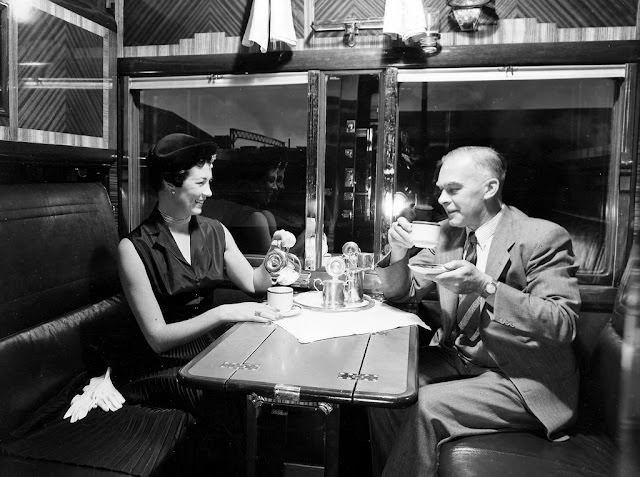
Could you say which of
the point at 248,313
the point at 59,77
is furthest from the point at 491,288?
the point at 59,77

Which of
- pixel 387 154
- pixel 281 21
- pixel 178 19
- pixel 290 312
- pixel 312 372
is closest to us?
pixel 312 372

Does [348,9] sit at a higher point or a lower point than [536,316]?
higher

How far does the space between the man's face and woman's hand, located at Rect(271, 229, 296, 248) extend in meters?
0.92

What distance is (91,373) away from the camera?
8.20 feet

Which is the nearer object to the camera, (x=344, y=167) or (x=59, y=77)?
(x=59, y=77)

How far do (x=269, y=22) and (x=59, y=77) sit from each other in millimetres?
1242

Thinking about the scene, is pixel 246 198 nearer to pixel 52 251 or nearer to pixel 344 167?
pixel 344 167

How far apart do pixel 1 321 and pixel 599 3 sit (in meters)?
3.33

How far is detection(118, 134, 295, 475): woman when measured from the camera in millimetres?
2314

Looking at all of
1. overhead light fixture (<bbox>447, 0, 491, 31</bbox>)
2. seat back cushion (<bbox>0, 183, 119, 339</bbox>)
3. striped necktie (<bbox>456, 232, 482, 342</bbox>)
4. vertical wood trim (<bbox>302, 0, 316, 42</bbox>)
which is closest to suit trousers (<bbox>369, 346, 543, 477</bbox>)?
striped necktie (<bbox>456, 232, 482, 342</bbox>)

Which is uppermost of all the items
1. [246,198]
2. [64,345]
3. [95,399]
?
[246,198]

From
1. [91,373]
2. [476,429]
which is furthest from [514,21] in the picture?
[91,373]

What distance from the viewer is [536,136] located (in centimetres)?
305

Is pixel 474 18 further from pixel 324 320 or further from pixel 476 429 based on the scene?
pixel 476 429
